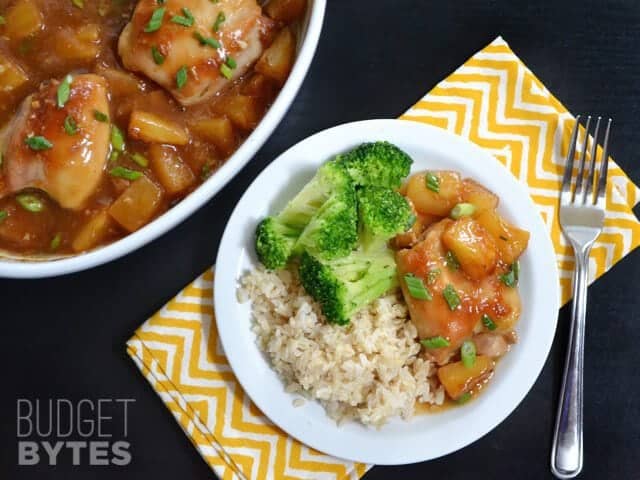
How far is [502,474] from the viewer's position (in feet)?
8.84

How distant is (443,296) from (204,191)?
3.03 feet

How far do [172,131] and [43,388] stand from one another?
48.1 inches

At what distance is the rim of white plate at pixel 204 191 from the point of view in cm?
219

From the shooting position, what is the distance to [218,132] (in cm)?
227

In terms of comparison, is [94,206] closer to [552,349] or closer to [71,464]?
[71,464]

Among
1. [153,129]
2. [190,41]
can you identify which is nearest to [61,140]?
[153,129]

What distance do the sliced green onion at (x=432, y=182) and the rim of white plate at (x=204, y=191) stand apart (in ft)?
2.09

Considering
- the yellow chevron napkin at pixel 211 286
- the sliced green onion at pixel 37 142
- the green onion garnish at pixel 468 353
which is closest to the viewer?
the sliced green onion at pixel 37 142

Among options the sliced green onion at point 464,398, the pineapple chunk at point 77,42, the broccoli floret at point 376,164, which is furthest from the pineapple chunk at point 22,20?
the sliced green onion at point 464,398

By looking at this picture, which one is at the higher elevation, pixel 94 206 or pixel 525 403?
pixel 94 206

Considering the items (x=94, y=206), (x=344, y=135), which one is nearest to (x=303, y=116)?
(x=344, y=135)

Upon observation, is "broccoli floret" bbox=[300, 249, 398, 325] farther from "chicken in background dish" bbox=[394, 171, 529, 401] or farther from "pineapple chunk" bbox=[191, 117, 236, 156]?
"pineapple chunk" bbox=[191, 117, 236, 156]

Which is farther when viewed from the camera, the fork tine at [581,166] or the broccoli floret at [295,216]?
the fork tine at [581,166]

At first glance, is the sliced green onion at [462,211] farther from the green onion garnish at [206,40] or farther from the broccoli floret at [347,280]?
the green onion garnish at [206,40]
